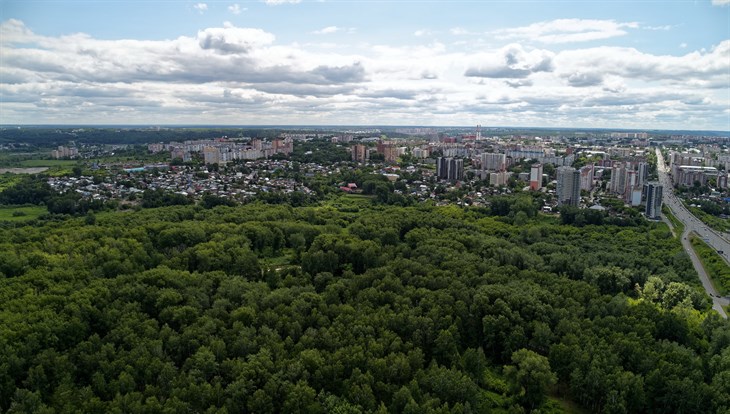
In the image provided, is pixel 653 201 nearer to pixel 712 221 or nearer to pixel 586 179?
pixel 712 221

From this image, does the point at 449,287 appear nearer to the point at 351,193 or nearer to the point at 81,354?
the point at 81,354

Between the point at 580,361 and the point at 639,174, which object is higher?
the point at 639,174

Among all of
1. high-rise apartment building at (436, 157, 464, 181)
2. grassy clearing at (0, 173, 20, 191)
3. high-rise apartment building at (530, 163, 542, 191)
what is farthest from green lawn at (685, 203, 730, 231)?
grassy clearing at (0, 173, 20, 191)

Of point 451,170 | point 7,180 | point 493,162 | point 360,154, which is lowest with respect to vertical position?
point 7,180

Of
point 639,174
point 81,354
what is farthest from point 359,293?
point 639,174

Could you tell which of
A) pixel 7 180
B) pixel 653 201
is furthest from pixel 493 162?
pixel 7 180

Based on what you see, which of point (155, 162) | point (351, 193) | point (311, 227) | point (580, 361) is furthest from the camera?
point (155, 162)

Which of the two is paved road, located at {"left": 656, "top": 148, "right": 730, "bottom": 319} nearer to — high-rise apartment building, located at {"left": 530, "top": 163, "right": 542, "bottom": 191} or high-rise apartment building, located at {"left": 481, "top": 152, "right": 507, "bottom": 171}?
high-rise apartment building, located at {"left": 530, "top": 163, "right": 542, "bottom": 191}
